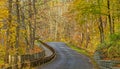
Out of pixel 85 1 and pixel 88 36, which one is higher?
pixel 85 1

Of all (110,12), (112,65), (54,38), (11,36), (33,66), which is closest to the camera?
(112,65)

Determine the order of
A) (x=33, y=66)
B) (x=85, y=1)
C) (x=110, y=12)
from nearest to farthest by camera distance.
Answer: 1. (x=33, y=66)
2. (x=110, y=12)
3. (x=85, y=1)

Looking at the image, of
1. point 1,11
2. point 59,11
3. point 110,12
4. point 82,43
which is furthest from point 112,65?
point 59,11

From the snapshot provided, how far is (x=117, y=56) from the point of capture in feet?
89.9

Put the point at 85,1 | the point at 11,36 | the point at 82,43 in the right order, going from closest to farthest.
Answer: the point at 85,1 < the point at 11,36 < the point at 82,43

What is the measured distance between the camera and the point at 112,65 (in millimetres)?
24750

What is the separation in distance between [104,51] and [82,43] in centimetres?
5230

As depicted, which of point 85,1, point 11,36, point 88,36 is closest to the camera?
point 85,1

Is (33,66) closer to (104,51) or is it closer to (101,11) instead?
(104,51)

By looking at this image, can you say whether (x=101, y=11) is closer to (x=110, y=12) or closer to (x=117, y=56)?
(x=110, y=12)

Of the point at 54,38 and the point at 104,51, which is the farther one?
the point at 54,38

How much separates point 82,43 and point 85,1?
4551 centimetres

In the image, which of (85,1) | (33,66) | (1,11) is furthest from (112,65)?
(1,11)

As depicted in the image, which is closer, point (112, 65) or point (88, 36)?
point (112, 65)
